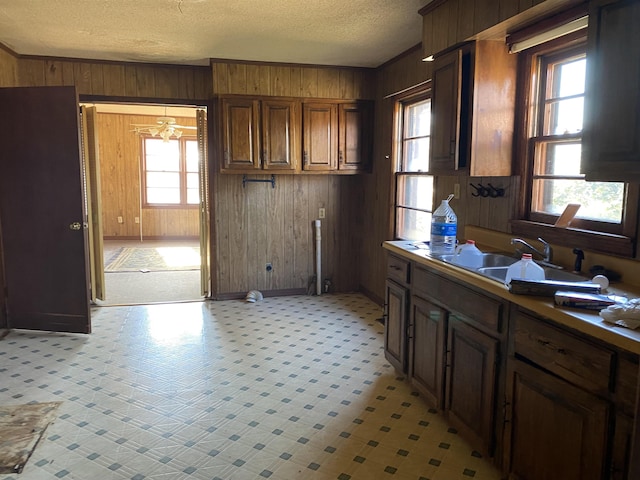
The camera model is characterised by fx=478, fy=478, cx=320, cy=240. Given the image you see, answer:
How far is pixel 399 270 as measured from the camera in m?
3.07

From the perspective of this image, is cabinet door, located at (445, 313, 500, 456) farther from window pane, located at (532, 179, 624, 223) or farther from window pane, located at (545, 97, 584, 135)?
window pane, located at (545, 97, 584, 135)

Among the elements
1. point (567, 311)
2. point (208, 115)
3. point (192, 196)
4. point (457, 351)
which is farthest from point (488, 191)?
point (192, 196)

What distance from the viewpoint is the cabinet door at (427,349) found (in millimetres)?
2600

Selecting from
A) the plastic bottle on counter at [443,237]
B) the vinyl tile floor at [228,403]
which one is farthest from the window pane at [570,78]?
the vinyl tile floor at [228,403]

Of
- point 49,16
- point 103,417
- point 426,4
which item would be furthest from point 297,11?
point 103,417

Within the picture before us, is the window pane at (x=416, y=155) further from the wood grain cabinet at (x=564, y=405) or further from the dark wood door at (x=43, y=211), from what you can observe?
the dark wood door at (x=43, y=211)

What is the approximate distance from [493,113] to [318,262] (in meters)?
2.98

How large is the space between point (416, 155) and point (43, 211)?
3.23 metres

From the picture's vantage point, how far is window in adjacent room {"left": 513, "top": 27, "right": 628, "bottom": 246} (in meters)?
2.38

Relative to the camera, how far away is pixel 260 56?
454 centimetres

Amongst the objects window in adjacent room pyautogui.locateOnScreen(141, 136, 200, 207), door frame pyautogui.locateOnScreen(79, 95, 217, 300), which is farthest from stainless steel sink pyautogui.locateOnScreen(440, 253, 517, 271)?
window in adjacent room pyautogui.locateOnScreen(141, 136, 200, 207)

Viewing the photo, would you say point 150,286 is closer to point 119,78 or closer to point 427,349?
point 119,78

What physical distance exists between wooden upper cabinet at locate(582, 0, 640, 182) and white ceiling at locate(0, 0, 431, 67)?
1440 millimetres

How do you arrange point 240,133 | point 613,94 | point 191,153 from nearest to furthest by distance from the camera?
1. point 613,94
2. point 240,133
3. point 191,153
